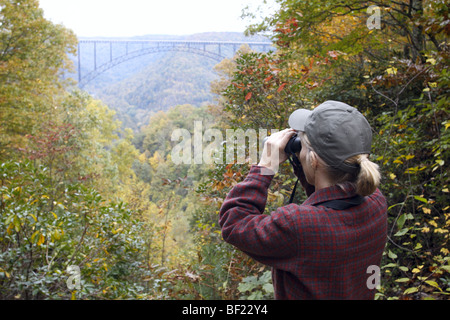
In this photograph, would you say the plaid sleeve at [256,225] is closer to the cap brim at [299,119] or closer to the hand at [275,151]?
the hand at [275,151]

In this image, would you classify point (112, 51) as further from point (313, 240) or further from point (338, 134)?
point (313, 240)

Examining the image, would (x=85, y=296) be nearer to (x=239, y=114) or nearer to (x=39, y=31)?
(x=239, y=114)

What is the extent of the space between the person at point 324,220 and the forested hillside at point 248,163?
912 millimetres

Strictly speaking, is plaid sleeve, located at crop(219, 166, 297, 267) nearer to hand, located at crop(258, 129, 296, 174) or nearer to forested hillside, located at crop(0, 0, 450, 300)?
hand, located at crop(258, 129, 296, 174)

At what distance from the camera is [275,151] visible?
37.8 inches

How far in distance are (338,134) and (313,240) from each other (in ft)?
0.92

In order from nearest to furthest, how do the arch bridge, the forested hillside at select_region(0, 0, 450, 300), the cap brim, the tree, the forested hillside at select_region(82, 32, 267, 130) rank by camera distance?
the cap brim < the forested hillside at select_region(0, 0, 450, 300) < the tree < the arch bridge < the forested hillside at select_region(82, 32, 267, 130)

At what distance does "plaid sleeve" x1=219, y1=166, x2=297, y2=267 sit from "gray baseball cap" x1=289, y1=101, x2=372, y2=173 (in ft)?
0.57

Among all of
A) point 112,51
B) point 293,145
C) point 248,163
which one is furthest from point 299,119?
point 112,51

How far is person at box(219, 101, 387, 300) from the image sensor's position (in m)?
0.81

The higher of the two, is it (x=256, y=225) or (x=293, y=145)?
(x=293, y=145)

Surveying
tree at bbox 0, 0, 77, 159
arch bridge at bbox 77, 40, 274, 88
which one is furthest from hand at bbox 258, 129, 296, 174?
arch bridge at bbox 77, 40, 274, 88

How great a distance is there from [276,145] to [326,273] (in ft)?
1.20
